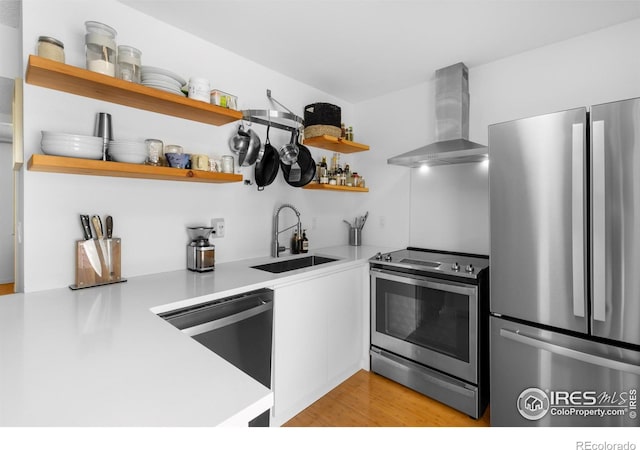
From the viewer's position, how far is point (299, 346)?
1.89 meters

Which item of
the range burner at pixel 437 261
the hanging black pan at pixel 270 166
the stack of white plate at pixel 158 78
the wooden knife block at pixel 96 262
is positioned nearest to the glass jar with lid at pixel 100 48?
the stack of white plate at pixel 158 78

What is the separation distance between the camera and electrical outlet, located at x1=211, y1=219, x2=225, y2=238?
210cm

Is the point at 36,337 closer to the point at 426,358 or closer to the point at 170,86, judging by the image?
the point at 170,86

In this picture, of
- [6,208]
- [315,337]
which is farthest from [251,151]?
[6,208]

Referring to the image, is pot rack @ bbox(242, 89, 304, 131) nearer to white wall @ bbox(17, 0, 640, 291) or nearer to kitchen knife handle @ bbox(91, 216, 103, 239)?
white wall @ bbox(17, 0, 640, 291)

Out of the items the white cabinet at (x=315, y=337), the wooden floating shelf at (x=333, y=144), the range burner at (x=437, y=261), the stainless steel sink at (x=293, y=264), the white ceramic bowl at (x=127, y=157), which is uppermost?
the wooden floating shelf at (x=333, y=144)

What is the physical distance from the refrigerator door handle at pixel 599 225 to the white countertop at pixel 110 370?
1.57m

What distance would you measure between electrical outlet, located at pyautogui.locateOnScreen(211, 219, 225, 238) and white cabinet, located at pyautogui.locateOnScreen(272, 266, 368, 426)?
0.68 metres

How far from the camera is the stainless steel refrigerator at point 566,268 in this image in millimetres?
1357

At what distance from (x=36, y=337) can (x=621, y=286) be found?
2268 mm

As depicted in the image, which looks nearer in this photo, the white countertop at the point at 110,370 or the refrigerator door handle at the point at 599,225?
the white countertop at the point at 110,370

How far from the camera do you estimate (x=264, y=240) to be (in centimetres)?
243

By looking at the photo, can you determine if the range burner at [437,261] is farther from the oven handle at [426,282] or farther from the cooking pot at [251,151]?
the cooking pot at [251,151]

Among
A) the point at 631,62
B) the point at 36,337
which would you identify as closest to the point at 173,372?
the point at 36,337
